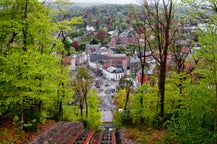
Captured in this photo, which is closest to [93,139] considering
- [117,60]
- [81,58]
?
[117,60]

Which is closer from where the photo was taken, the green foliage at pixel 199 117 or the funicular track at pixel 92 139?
the green foliage at pixel 199 117

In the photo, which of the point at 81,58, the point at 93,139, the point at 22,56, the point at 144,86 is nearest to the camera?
the point at 22,56

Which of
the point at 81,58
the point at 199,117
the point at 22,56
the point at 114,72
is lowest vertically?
the point at 114,72

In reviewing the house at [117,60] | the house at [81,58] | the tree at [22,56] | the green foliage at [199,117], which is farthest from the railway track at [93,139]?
the house at [81,58]

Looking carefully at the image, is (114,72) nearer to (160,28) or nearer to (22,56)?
(160,28)

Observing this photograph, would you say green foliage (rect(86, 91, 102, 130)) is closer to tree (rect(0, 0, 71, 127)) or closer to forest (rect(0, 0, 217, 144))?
forest (rect(0, 0, 217, 144))

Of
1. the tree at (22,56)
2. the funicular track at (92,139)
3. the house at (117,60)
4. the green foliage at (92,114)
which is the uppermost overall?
the tree at (22,56)

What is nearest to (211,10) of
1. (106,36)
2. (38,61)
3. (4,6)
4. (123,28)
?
(38,61)

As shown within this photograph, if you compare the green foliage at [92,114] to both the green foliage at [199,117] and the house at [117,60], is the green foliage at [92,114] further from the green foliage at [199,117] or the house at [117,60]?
the house at [117,60]

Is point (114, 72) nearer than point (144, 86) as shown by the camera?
No

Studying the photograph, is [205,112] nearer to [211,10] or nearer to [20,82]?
[211,10]

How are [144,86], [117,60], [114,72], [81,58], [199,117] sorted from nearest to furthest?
[199,117], [144,86], [114,72], [117,60], [81,58]
